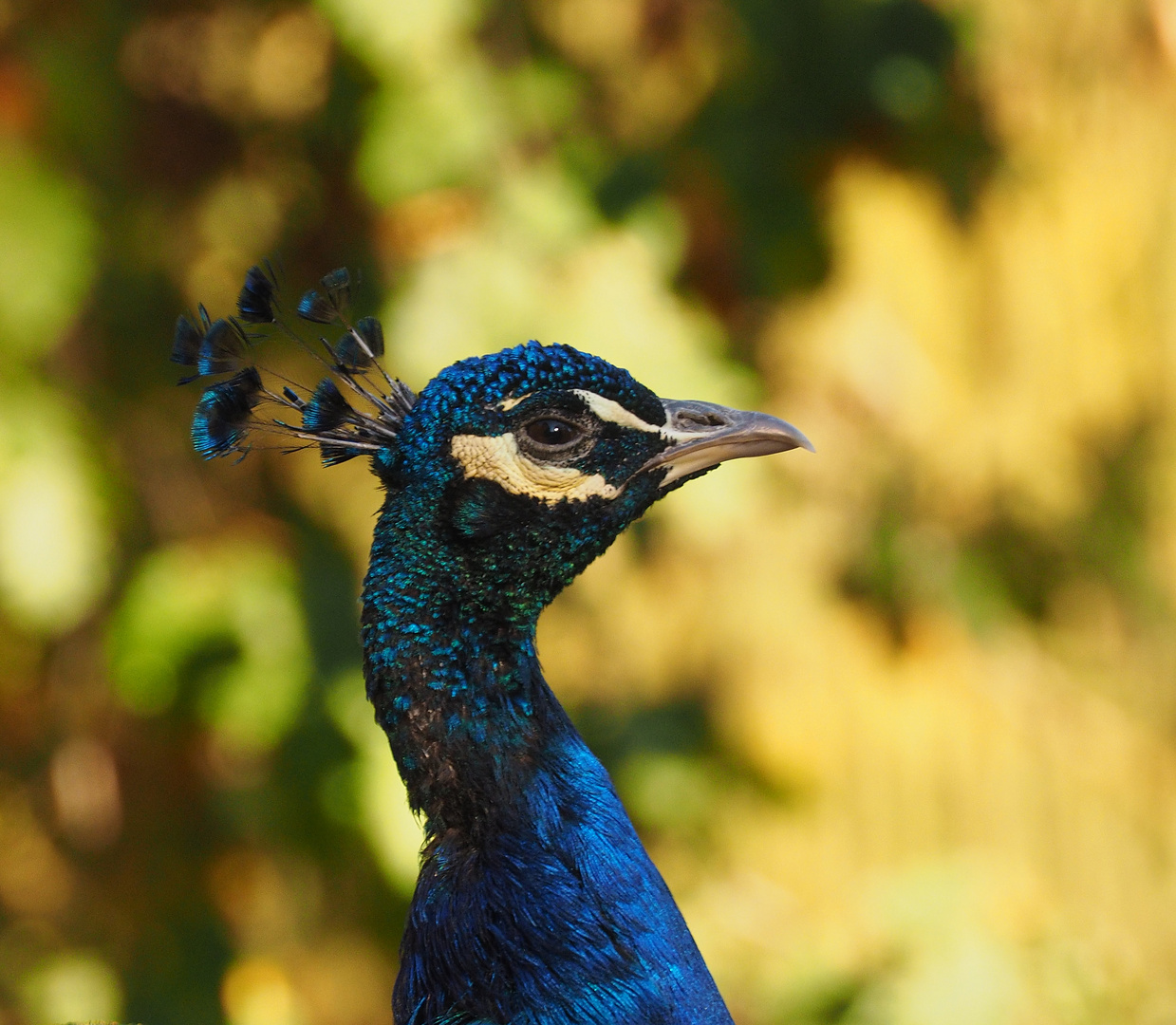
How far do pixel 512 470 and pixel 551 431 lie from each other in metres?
0.04

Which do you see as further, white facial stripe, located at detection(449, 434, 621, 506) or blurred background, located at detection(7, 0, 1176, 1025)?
blurred background, located at detection(7, 0, 1176, 1025)

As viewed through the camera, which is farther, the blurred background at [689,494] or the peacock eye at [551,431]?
the blurred background at [689,494]

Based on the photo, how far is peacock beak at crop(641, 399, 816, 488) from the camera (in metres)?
0.80

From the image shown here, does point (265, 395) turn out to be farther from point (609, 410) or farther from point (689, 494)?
point (689, 494)

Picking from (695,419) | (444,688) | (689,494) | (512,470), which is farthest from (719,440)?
(689,494)

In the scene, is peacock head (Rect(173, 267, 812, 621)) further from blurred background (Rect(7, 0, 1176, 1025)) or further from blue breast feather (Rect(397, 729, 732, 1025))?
blurred background (Rect(7, 0, 1176, 1025))

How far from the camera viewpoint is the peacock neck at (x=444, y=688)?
2.46 feet

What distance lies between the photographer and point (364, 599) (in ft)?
2.52

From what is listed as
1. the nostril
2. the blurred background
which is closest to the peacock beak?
the nostril

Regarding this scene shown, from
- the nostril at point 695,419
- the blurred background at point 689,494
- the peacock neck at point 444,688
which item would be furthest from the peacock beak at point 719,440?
the blurred background at point 689,494

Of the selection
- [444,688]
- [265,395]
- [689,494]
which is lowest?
[444,688]

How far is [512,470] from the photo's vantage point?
77 cm

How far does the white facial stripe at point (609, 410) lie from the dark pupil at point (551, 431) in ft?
0.07

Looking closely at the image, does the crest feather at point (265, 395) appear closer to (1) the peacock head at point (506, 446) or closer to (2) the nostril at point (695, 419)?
(1) the peacock head at point (506, 446)
